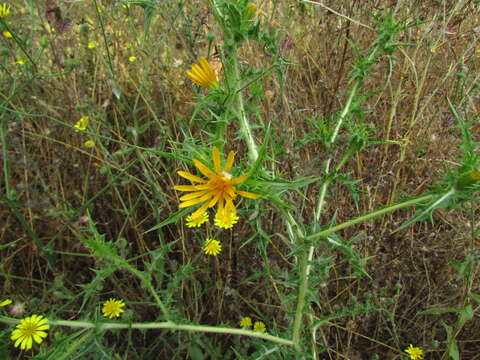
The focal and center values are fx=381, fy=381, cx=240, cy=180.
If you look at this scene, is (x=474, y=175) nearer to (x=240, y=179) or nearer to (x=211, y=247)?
(x=240, y=179)

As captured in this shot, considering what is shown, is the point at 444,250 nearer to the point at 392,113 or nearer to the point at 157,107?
the point at 392,113

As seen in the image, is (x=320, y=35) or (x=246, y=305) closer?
(x=246, y=305)

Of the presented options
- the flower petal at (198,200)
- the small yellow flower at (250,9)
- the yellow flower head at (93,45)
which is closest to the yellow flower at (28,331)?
the flower petal at (198,200)

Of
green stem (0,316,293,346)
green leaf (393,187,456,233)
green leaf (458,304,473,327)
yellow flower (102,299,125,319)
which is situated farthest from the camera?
yellow flower (102,299,125,319)

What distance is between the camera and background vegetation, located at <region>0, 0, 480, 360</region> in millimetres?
1447

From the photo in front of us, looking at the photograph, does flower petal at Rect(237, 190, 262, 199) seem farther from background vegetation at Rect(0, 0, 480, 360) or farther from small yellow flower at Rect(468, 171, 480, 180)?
small yellow flower at Rect(468, 171, 480, 180)

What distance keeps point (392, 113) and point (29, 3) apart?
6.41ft

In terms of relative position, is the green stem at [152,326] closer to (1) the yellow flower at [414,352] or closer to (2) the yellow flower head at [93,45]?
(1) the yellow flower at [414,352]

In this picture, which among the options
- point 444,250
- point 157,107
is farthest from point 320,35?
point 444,250

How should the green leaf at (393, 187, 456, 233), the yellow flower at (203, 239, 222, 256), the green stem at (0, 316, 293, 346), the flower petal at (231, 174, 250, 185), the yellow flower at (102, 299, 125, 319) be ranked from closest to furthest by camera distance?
the flower petal at (231, 174, 250, 185) < the green leaf at (393, 187, 456, 233) < the green stem at (0, 316, 293, 346) < the yellow flower at (102, 299, 125, 319) < the yellow flower at (203, 239, 222, 256)

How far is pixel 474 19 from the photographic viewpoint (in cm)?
208

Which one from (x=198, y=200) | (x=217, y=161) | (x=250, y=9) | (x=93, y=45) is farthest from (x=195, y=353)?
(x=93, y=45)

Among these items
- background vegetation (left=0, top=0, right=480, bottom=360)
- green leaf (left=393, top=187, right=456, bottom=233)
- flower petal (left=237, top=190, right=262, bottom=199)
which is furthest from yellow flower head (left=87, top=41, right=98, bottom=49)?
green leaf (left=393, top=187, right=456, bottom=233)

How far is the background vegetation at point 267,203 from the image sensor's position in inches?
57.0
